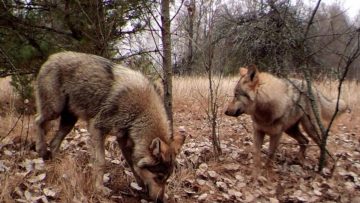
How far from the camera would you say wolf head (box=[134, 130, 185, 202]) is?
4.27m

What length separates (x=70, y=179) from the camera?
445 cm

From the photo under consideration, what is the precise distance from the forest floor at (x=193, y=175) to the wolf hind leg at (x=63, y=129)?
144 millimetres

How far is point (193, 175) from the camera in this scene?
5.42 m

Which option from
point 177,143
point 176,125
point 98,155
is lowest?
point 176,125

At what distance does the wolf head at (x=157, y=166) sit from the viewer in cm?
427

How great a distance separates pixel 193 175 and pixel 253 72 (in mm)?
1803

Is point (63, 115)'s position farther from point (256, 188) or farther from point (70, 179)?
point (256, 188)

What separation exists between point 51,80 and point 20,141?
1.17 m

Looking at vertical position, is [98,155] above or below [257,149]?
above

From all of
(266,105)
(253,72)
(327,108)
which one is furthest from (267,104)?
(327,108)

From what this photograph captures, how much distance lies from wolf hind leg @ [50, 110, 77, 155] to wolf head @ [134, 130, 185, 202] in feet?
4.92

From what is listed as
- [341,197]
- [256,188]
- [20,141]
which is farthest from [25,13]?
[341,197]

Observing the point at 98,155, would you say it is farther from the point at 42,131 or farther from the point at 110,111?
Result: the point at 42,131

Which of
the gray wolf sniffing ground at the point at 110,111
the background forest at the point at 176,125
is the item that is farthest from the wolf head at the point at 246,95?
the gray wolf sniffing ground at the point at 110,111
